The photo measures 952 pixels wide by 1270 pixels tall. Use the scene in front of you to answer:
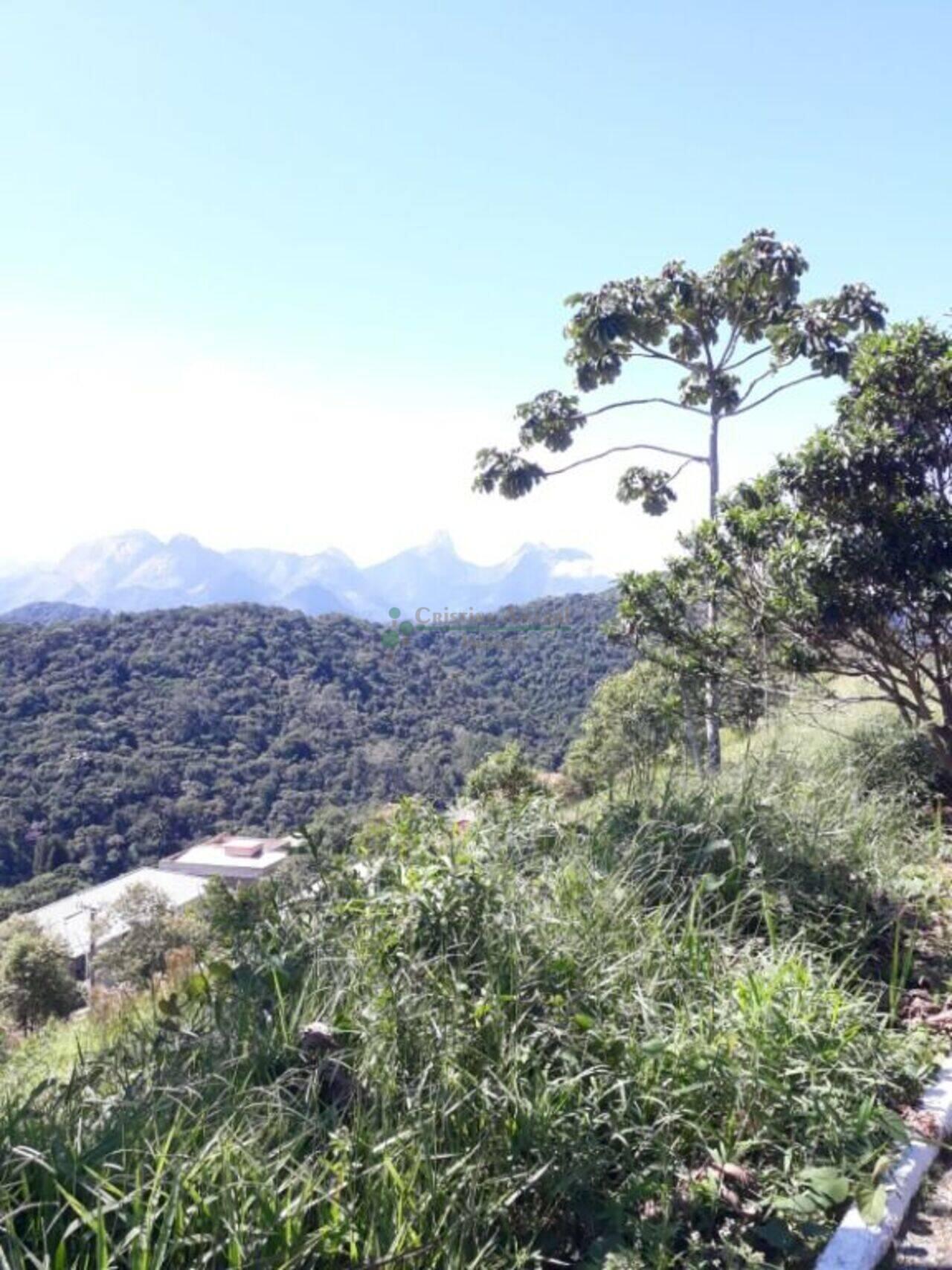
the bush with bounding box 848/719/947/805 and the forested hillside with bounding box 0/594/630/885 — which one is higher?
the bush with bounding box 848/719/947/805

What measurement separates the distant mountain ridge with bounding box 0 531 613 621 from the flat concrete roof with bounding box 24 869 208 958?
41426mm

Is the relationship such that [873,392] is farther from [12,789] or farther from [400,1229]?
[12,789]

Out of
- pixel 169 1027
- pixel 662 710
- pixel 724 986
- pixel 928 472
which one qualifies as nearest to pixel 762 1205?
pixel 724 986

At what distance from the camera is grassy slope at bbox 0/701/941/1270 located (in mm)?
1643

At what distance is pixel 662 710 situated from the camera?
21.1 feet

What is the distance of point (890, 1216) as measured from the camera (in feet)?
6.24

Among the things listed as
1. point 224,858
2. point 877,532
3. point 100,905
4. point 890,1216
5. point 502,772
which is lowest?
point 100,905

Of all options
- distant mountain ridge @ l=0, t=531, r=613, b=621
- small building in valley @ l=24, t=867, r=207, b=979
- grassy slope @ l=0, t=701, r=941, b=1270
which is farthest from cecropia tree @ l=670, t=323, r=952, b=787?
distant mountain ridge @ l=0, t=531, r=613, b=621

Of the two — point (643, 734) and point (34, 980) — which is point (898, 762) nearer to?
point (643, 734)

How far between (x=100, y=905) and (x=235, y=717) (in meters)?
19.1

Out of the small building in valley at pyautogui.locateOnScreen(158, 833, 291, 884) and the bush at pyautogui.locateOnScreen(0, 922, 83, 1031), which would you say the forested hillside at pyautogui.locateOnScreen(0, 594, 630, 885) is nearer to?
the small building in valley at pyautogui.locateOnScreen(158, 833, 291, 884)

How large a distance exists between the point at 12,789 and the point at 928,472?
37748 millimetres

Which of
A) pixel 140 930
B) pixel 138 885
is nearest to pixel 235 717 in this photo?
pixel 138 885

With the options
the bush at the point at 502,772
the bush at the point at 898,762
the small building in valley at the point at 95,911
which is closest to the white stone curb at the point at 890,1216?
the bush at the point at 898,762
